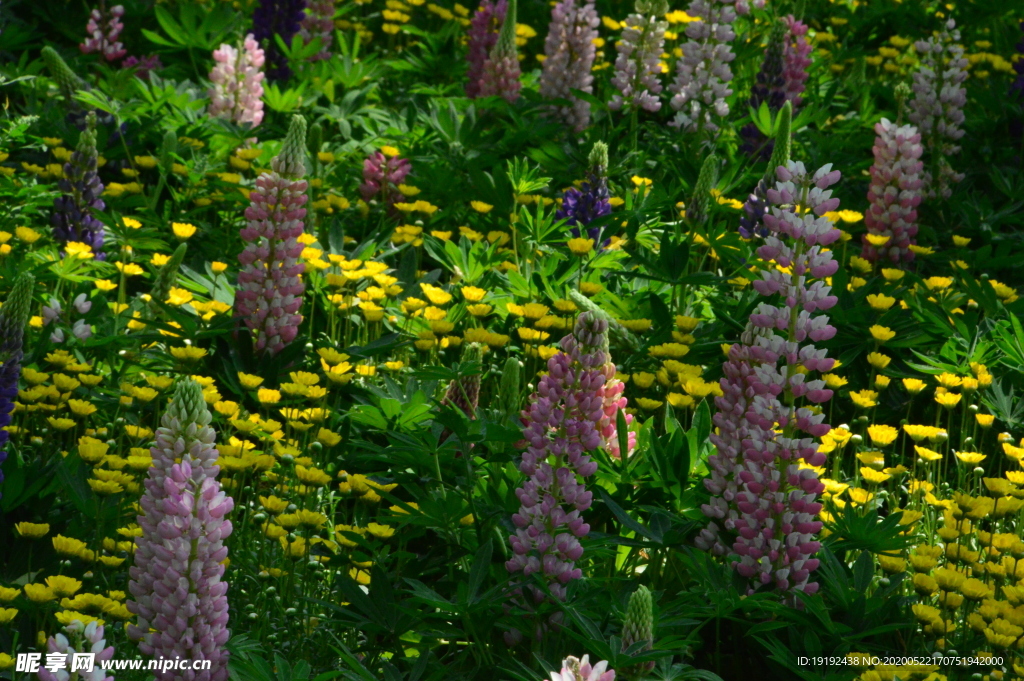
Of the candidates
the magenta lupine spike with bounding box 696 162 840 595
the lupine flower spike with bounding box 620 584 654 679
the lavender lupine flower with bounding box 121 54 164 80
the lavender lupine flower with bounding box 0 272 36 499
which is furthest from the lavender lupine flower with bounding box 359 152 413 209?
the lupine flower spike with bounding box 620 584 654 679

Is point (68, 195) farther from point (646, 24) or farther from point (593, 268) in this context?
point (646, 24)

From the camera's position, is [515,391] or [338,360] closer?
[515,391]

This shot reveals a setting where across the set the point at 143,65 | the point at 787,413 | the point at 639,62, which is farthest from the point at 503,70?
the point at 787,413

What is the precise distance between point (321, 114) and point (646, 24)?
5.43ft

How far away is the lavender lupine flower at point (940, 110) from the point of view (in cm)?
476

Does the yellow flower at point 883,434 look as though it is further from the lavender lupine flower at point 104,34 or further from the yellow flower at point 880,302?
the lavender lupine flower at point 104,34

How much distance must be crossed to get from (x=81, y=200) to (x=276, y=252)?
0.99m

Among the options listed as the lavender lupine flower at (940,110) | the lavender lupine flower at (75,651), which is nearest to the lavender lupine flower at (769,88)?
the lavender lupine flower at (940,110)

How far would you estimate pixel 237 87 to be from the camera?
4.89m

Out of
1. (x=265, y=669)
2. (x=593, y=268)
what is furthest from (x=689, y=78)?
(x=265, y=669)

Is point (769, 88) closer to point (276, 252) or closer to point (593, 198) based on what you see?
point (593, 198)

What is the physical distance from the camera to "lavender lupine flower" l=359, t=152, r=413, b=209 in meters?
4.51

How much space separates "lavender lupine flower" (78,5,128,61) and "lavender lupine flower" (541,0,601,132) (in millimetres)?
2076

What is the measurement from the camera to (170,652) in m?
1.95
